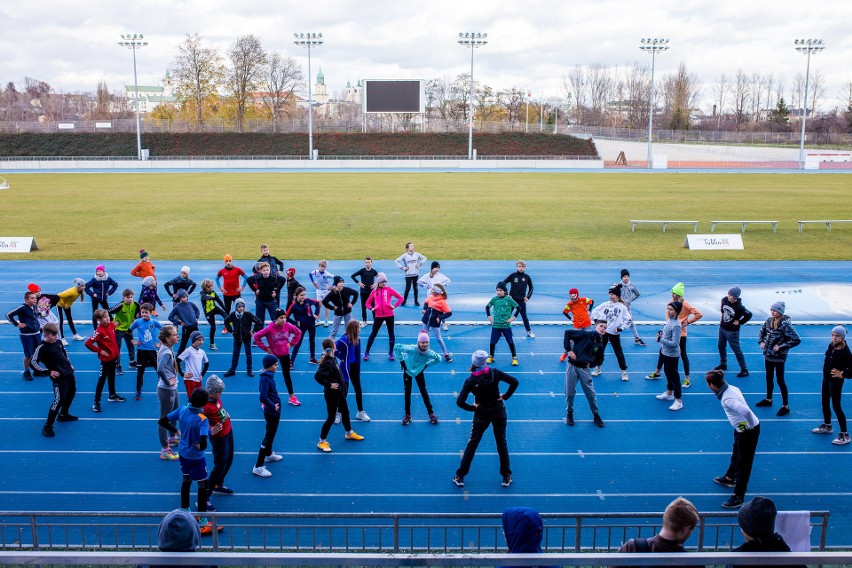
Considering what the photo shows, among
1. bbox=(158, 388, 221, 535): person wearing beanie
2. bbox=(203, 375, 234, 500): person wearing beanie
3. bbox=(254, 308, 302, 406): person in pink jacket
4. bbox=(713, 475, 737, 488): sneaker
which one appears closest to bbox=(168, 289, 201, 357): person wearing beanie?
bbox=(254, 308, 302, 406): person in pink jacket

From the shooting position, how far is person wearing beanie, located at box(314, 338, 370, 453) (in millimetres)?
8945

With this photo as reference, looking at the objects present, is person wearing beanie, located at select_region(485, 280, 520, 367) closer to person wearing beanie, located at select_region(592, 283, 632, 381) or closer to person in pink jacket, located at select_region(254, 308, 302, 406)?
person wearing beanie, located at select_region(592, 283, 632, 381)

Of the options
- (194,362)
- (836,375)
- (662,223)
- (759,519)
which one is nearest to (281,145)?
(662,223)

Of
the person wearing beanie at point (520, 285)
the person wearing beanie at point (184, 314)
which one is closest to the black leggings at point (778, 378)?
the person wearing beanie at point (520, 285)

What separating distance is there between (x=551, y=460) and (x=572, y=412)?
1.34m

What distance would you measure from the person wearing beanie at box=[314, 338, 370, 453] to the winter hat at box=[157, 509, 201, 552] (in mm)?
4557

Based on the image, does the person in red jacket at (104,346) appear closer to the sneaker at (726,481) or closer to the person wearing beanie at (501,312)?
the person wearing beanie at (501,312)

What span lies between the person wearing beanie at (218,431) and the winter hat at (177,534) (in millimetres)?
3258

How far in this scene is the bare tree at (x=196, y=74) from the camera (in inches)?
3799

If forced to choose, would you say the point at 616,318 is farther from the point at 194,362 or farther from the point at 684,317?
the point at 194,362

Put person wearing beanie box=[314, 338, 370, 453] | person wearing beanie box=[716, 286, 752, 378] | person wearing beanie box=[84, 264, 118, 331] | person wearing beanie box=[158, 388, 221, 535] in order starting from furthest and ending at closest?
person wearing beanie box=[84, 264, 118, 331] → person wearing beanie box=[716, 286, 752, 378] → person wearing beanie box=[314, 338, 370, 453] → person wearing beanie box=[158, 388, 221, 535]

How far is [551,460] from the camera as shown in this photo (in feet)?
29.9

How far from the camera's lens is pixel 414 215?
3381 centimetres

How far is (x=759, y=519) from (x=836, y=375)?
228 inches
